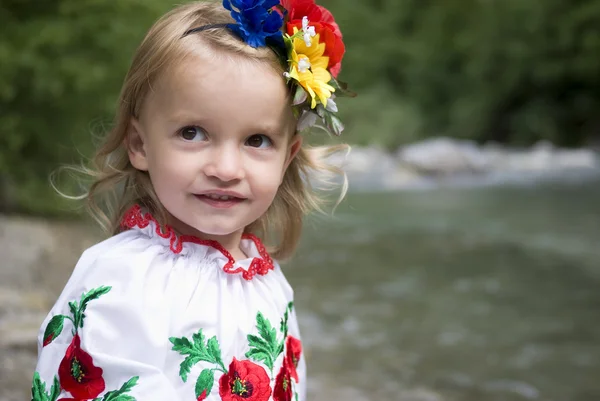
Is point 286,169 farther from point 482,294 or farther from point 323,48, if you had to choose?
point 482,294

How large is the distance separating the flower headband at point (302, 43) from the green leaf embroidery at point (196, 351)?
451mm

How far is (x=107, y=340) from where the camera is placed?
141 centimetres

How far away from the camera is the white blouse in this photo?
141 cm

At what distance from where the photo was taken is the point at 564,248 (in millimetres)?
6152

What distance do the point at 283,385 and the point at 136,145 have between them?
22.1 inches

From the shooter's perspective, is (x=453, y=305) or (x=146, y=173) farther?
(x=453, y=305)

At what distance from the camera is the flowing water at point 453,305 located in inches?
134

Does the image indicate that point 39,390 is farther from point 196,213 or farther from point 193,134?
point 193,134

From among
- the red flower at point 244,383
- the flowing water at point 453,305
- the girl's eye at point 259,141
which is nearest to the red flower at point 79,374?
the red flower at point 244,383

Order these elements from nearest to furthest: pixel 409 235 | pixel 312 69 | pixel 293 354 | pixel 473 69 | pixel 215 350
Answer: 1. pixel 215 350
2. pixel 312 69
3. pixel 293 354
4. pixel 409 235
5. pixel 473 69

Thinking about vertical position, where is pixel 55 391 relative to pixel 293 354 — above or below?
below

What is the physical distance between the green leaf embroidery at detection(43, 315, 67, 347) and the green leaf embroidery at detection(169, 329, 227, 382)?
0.21 metres

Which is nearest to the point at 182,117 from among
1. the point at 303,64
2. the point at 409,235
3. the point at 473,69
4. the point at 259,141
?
the point at 259,141

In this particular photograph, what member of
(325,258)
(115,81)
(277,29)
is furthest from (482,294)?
(277,29)
